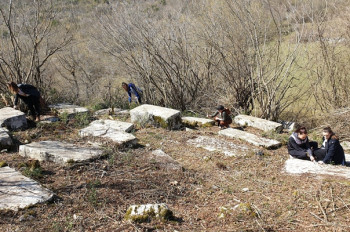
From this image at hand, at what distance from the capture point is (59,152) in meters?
4.84

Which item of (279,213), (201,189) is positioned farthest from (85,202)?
(279,213)

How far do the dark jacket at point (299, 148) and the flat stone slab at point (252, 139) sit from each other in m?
0.62

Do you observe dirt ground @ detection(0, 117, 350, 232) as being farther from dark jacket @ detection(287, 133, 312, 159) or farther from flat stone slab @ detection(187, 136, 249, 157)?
dark jacket @ detection(287, 133, 312, 159)

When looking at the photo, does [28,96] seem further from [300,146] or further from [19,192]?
[300,146]

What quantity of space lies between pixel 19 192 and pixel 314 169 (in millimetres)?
4132

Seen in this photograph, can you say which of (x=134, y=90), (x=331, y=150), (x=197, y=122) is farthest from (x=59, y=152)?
(x=134, y=90)

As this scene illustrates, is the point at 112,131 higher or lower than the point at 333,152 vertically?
higher

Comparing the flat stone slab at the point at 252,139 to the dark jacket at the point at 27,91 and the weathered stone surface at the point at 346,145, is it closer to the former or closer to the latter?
the weathered stone surface at the point at 346,145

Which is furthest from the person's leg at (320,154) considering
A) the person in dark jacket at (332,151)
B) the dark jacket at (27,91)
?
the dark jacket at (27,91)

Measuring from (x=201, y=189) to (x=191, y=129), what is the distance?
317 centimetres

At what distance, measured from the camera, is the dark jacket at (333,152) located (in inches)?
210

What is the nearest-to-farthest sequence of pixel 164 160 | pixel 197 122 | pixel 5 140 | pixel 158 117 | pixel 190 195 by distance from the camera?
pixel 190 195
pixel 164 160
pixel 5 140
pixel 158 117
pixel 197 122

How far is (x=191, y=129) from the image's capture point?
24.2 feet

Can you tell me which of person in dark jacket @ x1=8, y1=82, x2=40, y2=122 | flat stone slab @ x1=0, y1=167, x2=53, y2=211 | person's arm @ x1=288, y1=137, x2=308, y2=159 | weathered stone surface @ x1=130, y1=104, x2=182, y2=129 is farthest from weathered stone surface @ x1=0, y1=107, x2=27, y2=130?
person's arm @ x1=288, y1=137, x2=308, y2=159
